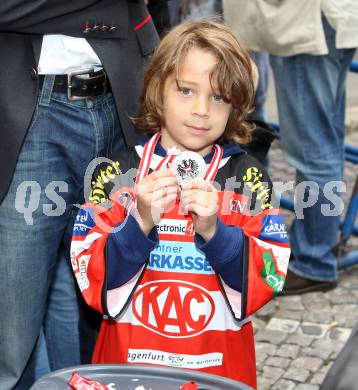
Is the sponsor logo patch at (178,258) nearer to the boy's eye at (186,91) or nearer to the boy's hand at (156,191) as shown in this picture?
the boy's hand at (156,191)

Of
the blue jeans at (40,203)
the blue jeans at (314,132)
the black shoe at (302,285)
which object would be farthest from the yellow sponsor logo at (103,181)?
the black shoe at (302,285)

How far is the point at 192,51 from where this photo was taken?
8.47 ft

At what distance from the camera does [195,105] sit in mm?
2527

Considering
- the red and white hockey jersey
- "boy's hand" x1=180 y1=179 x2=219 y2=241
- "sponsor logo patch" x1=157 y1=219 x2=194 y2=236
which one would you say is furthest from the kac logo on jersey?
"boy's hand" x1=180 y1=179 x2=219 y2=241

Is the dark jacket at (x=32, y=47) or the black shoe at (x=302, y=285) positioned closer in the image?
the dark jacket at (x=32, y=47)

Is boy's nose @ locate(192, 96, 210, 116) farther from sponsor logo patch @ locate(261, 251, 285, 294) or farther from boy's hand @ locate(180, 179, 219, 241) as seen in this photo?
sponsor logo patch @ locate(261, 251, 285, 294)

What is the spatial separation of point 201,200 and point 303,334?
1.94 m

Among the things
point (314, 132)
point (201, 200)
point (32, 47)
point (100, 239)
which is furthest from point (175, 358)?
point (314, 132)

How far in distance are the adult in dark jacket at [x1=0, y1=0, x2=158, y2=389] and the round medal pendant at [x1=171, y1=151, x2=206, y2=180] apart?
1.26 feet

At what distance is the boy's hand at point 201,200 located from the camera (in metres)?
2.33

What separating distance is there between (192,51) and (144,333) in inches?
32.5

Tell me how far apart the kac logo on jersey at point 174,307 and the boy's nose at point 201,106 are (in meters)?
0.48

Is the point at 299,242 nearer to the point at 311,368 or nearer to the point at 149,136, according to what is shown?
the point at 311,368

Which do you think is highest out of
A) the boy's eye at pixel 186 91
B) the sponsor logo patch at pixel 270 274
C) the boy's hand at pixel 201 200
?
the boy's eye at pixel 186 91
